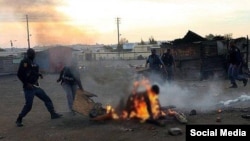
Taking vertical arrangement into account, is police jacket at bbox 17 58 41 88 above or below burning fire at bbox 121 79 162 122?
above

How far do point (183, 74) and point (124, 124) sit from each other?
11.7 metres

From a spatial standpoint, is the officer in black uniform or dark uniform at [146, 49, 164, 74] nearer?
the officer in black uniform

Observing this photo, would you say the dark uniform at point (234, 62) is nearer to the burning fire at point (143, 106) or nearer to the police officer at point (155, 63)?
the police officer at point (155, 63)

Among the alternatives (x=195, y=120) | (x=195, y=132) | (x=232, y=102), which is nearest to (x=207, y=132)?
(x=195, y=132)

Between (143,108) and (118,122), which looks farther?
(118,122)

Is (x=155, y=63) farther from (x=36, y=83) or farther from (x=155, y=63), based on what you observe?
(x=36, y=83)

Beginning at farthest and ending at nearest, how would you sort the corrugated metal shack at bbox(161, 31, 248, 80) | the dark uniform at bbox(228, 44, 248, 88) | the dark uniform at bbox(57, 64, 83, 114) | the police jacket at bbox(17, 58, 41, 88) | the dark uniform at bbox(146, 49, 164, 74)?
the corrugated metal shack at bbox(161, 31, 248, 80) < the dark uniform at bbox(228, 44, 248, 88) < the dark uniform at bbox(146, 49, 164, 74) < the dark uniform at bbox(57, 64, 83, 114) < the police jacket at bbox(17, 58, 41, 88)

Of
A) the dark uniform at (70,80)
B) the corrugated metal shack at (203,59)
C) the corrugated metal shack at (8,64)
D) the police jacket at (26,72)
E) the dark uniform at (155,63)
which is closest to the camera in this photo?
the police jacket at (26,72)

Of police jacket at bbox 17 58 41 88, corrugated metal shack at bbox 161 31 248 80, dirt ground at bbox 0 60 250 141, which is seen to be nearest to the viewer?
dirt ground at bbox 0 60 250 141

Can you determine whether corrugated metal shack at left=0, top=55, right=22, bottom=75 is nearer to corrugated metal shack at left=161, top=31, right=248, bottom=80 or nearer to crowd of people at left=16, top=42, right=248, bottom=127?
corrugated metal shack at left=161, top=31, right=248, bottom=80

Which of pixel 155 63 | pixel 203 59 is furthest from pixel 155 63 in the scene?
pixel 203 59

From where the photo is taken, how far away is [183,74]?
19.5 meters

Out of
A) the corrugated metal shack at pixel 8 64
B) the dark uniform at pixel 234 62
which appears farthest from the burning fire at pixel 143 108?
the corrugated metal shack at pixel 8 64

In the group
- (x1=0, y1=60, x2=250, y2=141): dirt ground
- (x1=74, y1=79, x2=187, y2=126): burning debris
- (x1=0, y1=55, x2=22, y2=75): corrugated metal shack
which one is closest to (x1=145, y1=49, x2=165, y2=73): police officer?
(x1=0, y1=60, x2=250, y2=141): dirt ground
